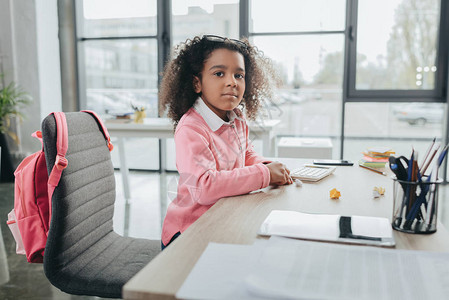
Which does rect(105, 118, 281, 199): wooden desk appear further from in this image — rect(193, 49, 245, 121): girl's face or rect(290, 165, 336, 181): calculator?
rect(193, 49, 245, 121): girl's face

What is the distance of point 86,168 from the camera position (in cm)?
120

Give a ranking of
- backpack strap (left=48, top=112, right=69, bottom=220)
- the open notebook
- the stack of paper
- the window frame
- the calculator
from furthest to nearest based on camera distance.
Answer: the window frame → the calculator → backpack strap (left=48, top=112, right=69, bottom=220) → the open notebook → the stack of paper

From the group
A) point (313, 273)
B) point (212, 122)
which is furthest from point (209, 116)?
point (313, 273)

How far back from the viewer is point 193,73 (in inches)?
55.6

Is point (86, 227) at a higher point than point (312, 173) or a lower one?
lower

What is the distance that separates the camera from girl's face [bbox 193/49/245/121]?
131cm

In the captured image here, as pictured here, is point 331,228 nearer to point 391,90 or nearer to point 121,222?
point 121,222

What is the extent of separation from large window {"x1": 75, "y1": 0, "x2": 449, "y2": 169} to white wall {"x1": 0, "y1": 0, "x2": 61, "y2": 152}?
381 mm

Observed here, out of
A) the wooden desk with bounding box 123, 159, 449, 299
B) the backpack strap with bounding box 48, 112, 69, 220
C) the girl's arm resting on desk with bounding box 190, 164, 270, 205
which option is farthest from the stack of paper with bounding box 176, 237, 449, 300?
the backpack strap with bounding box 48, 112, 69, 220

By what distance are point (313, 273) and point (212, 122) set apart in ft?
2.52

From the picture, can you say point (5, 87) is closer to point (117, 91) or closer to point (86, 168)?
point (117, 91)

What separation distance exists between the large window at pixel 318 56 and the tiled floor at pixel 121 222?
76 cm

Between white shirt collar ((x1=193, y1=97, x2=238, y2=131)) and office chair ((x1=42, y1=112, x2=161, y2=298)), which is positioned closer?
office chair ((x1=42, y1=112, x2=161, y2=298))

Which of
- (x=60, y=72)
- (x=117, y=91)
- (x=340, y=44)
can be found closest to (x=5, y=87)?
(x=60, y=72)
